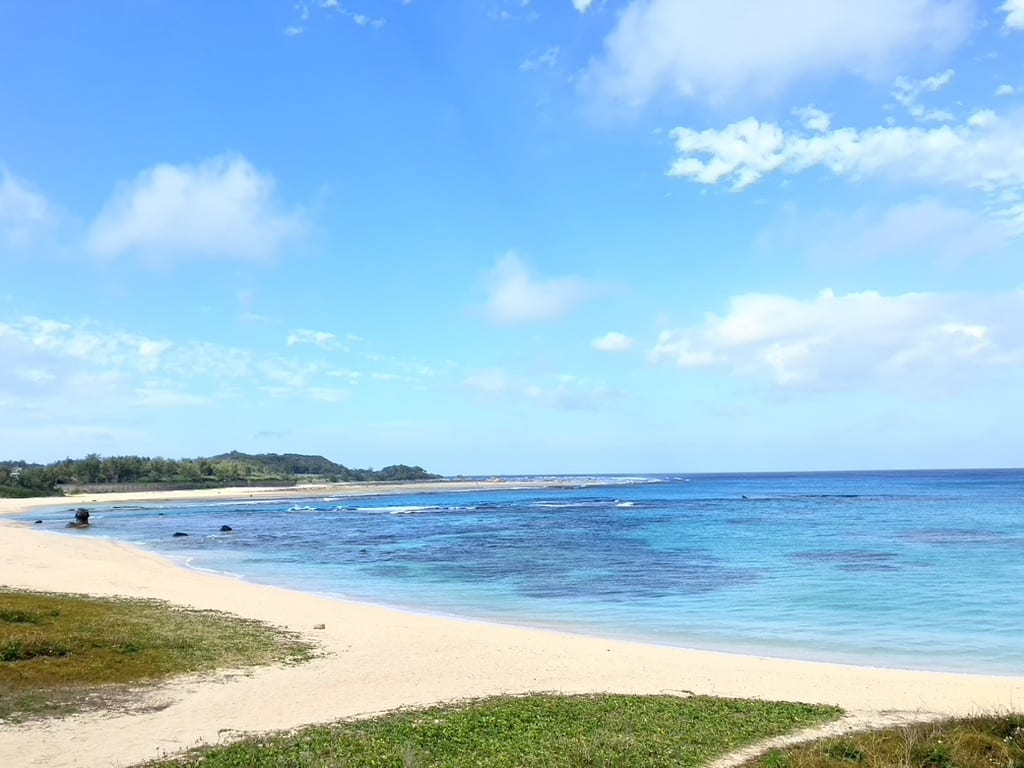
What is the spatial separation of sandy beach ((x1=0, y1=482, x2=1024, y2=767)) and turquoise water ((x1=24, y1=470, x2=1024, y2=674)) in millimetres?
2495

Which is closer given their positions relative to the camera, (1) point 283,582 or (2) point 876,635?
(2) point 876,635

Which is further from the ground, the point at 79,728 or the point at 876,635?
the point at 79,728

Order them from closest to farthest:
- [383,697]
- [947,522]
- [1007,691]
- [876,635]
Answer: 1. [383,697]
2. [1007,691]
3. [876,635]
4. [947,522]

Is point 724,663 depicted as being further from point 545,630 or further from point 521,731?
point 521,731

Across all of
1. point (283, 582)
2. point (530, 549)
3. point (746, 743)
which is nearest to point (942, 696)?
point (746, 743)

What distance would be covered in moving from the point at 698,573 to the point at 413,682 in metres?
20.3

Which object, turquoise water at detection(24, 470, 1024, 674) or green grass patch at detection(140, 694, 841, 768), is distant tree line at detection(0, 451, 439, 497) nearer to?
turquoise water at detection(24, 470, 1024, 674)

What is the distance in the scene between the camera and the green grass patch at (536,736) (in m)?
8.48

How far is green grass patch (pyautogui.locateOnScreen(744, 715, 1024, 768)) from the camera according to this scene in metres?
7.81

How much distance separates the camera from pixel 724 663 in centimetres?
1591

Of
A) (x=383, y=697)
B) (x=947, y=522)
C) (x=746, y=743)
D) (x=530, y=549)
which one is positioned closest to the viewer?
(x=746, y=743)

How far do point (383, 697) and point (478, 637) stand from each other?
613 centimetres

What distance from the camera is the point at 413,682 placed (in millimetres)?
13523

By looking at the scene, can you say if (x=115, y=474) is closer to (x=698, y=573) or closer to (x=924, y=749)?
(x=698, y=573)
